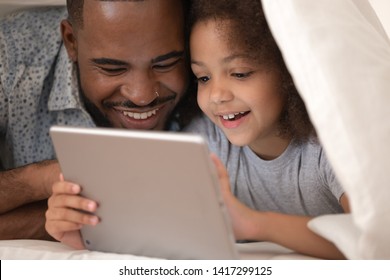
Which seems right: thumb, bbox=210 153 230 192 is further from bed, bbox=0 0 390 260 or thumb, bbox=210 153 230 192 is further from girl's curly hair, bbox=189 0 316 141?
girl's curly hair, bbox=189 0 316 141

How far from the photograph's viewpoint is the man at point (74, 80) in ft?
3.52

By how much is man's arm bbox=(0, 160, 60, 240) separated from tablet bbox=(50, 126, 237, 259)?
0.27 meters

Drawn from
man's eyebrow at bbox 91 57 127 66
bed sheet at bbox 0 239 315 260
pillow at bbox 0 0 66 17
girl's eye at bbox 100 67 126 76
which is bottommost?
bed sheet at bbox 0 239 315 260

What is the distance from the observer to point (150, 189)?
750mm

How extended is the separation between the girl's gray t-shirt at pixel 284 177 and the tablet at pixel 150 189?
1.02 ft

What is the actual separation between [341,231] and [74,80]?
64cm

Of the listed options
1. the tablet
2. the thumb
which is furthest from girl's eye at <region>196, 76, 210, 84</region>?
the tablet

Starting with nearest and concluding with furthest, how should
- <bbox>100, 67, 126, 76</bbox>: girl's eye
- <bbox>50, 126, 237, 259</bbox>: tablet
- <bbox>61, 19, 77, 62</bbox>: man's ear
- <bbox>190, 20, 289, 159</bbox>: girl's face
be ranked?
<bbox>50, 126, 237, 259</bbox>: tablet, <bbox>190, 20, 289, 159</bbox>: girl's face, <bbox>100, 67, 126, 76</bbox>: girl's eye, <bbox>61, 19, 77, 62</bbox>: man's ear

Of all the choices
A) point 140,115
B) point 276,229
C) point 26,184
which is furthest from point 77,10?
point 276,229

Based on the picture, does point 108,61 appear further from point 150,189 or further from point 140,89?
point 150,189

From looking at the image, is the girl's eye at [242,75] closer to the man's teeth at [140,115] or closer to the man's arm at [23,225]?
the man's teeth at [140,115]

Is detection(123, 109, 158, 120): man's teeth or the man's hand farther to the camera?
detection(123, 109, 158, 120): man's teeth

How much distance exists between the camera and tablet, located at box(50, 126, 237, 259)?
0.70 m
